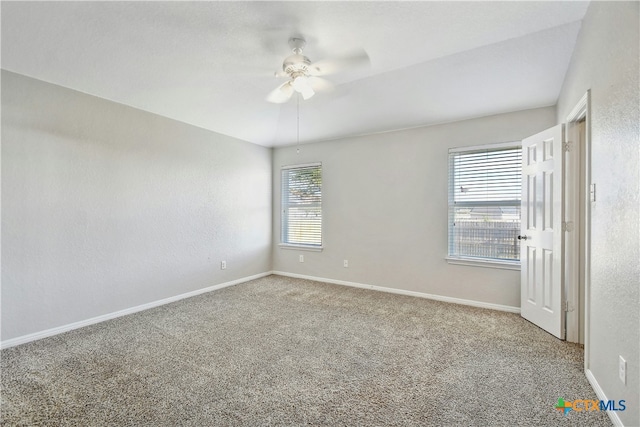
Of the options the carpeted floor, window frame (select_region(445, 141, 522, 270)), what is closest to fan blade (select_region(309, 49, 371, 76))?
window frame (select_region(445, 141, 522, 270))

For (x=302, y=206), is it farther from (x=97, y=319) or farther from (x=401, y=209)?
(x=97, y=319)

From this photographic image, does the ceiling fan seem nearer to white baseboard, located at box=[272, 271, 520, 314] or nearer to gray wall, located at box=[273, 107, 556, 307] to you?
gray wall, located at box=[273, 107, 556, 307]

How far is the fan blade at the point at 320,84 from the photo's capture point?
2503 mm

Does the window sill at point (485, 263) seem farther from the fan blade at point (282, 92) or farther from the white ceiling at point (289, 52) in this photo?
the fan blade at point (282, 92)

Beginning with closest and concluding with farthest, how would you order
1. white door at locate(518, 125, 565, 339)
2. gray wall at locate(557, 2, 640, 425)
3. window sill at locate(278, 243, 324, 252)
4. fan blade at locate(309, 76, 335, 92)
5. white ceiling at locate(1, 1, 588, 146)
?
gray wall at locate(557, 2, 640, 425), white ceiling at locate(1, 1, 588, 146), fan blade at locate(309, 76, 335, 92), white door at locate(518, 125, 565, 339), window sill at locate(278, 243, 324, 252)

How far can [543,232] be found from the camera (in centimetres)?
284

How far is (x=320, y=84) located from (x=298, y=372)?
7.88 feet

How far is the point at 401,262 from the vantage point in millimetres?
4113

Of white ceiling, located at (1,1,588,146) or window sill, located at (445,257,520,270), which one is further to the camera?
window sill, located at (445,257,520,270)

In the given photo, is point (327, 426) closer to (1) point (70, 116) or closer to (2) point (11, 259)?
(2) point (11, 259)

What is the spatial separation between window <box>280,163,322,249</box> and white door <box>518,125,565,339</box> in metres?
2.87

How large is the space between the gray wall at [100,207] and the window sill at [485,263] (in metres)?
3.30

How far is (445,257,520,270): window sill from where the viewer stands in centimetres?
338

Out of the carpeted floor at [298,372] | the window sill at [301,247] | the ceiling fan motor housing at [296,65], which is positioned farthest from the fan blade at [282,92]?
the window sill at [301,247]
